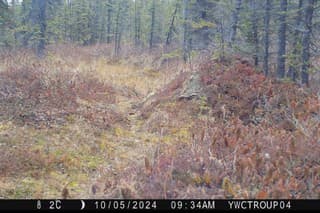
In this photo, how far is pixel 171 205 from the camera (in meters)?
4.19

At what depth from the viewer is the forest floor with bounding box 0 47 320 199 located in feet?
15.8

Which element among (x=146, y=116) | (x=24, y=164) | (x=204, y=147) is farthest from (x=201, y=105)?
(x=24, y=164)

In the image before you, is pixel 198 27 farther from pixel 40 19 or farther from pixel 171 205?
pixel 171 205

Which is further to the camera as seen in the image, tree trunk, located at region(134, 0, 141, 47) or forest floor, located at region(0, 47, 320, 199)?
tree trunk, located at region(134, 0, 141, 47)

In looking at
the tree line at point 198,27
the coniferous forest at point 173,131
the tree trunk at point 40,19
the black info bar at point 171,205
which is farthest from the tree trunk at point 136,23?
the black info bar at point 171,205

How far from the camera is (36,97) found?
8789mm

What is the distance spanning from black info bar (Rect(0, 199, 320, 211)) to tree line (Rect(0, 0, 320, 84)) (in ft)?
23.4

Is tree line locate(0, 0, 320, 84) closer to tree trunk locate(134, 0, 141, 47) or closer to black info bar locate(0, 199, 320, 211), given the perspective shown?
tree trunk locate(134, 0, 141, 47)

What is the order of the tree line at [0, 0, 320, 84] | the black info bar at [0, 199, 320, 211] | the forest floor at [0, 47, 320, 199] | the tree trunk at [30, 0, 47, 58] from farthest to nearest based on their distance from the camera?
the tree trunk at [30, 0, 47, 58]
the tree line at [0, 0, 320, 84]
the forest floor at [0, 47, 320, 199]
the black info bar at [0, 199, 320, 211]

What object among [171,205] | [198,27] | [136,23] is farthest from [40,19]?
[136,23]

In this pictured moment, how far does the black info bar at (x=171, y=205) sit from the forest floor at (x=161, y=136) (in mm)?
150

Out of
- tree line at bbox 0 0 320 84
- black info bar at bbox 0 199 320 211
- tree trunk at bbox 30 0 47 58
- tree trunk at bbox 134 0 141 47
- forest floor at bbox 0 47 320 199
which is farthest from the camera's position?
tree trunk at bbox 134 0 141 47

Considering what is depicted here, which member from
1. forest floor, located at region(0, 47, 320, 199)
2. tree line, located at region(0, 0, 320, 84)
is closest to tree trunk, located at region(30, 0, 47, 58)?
tree line, located at region(0, 0, 320, 84)

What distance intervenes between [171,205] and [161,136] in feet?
13.3
